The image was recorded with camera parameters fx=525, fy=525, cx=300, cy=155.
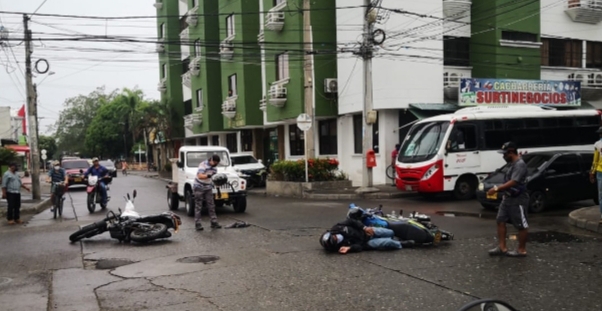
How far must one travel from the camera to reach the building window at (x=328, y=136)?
85.1 feet

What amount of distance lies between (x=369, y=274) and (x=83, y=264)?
4895mm

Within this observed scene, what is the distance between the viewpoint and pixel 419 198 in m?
18.8

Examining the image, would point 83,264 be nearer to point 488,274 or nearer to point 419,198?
point 488,274

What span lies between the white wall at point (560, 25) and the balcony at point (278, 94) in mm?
13161

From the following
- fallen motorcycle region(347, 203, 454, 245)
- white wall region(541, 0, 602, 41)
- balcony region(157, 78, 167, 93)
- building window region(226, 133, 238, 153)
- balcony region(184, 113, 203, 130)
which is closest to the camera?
fallen motorcycle region(347, 203, 454, 245)

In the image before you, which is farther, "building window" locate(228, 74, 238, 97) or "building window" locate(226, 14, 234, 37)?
"building window" locate(228, 74, 238, 97)

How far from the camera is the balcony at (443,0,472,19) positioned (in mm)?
23859

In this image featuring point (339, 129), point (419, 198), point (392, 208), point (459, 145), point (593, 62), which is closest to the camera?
point (392, 208)

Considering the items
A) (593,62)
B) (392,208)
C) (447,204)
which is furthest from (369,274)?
(593,62)

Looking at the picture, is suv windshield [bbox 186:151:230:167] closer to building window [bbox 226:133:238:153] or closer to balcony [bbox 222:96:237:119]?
balcony [bbox 222:96:237:119]

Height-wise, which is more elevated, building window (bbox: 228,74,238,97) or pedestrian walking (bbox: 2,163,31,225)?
building window (bbox: 228,74,238,97)

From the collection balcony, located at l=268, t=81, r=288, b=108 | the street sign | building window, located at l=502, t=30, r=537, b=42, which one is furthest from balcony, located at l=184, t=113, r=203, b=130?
building window, located at l=502, t=30, r=537, b=42

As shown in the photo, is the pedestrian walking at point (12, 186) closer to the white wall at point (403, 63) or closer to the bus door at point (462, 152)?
the bus door at point (462, 152)

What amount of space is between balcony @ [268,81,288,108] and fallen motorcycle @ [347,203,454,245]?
57.2 feet
